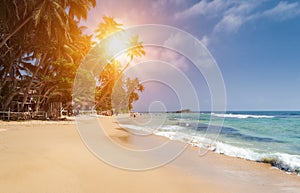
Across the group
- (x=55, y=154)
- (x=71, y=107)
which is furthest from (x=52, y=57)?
(x=55, y=154)

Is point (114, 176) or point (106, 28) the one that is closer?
point (114, 176)

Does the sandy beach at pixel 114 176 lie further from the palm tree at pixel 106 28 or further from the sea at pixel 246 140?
the palm tree at pixel 106 28

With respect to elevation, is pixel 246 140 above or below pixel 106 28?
below

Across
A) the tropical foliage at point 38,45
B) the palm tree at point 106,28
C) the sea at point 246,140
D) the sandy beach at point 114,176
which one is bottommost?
the sea at point 246,140

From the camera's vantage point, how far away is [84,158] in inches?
290

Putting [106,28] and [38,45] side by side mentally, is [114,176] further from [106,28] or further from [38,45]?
[106,28]

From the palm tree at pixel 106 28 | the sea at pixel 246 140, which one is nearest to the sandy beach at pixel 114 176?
the sea at pixel 246 140

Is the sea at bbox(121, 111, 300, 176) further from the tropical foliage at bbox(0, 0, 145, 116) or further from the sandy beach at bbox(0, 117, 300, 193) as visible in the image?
the tropical foliage at bbox(0, 0, 145, 116)

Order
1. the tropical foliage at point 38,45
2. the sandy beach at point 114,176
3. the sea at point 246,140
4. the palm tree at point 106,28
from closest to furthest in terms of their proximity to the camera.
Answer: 1. the sandy beach at point 114,176
2. the sea at point 246,140
3. the tropical foliage at point 38,45
4. the palm tree at point 106,28

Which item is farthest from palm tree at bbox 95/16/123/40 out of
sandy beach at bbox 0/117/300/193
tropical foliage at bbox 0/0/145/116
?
sandy beach at bbox 0/117/300/193

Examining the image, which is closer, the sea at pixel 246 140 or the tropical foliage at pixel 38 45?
the sea at pixel 246 140

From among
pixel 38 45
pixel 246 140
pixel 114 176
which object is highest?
pixel 38 45

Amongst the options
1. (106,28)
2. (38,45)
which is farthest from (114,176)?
(106,28)

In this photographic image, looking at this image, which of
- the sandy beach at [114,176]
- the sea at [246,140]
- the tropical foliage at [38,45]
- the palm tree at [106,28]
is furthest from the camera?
the palm tree at [106,28]
